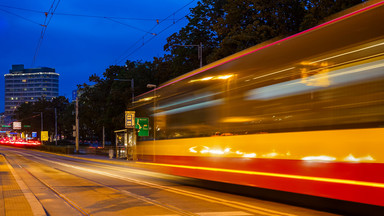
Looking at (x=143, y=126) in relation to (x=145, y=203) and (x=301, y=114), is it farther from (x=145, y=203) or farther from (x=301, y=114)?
(x=301, y=114)

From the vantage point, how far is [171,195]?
11422 mm

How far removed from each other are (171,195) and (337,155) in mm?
5513

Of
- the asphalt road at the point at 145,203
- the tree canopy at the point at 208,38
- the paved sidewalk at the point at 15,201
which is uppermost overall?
the tree canopy at the point at 208,38

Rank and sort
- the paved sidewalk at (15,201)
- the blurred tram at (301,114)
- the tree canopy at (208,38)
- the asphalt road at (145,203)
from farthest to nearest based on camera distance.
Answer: the tree canopy at (208,38) → the asphalt road at (145,203) → the paved sidewalk at (15,201) → the blurred tram at (301,114)

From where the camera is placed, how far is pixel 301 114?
26.2 feet

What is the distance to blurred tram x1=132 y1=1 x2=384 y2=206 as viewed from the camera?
661 centimetres

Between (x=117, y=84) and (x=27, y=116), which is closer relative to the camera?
(x=117, y=84)

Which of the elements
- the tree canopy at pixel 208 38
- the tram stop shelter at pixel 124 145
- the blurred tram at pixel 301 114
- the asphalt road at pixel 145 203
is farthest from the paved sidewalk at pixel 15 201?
the tram stop shelter at pixel 124 145

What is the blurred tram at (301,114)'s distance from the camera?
6609 mm

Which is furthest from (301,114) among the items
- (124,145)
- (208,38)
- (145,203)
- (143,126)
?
(208,38)

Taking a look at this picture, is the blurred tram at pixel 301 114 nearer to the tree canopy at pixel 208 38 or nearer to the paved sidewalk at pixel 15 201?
the paved sidewalk at pixel 15 201

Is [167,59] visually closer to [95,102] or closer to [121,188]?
[95,102]

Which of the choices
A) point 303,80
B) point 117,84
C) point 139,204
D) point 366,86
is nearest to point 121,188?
point 139,204

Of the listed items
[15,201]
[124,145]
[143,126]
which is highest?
[143,126]
